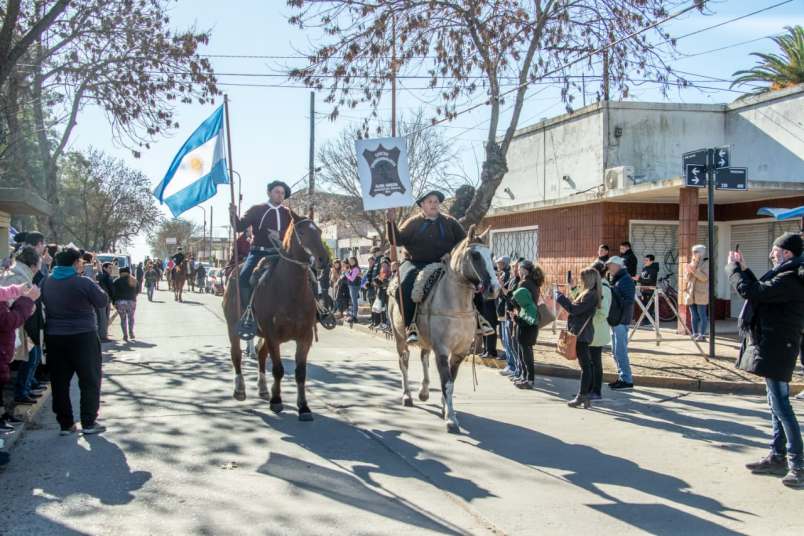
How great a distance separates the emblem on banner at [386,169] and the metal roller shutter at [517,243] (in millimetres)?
12389

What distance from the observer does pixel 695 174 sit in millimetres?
12734

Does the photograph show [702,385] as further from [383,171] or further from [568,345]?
[383,171]

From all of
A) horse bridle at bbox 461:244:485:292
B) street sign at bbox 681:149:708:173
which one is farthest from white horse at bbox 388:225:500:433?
street sign at bbox 681:149:708:173

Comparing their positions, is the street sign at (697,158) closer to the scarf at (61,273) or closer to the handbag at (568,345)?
the handbag at (568,345)

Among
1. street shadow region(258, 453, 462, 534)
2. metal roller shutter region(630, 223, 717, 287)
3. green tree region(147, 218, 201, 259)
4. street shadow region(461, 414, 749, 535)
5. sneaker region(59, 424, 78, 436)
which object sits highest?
green tree region(147, 218, 201, 259)

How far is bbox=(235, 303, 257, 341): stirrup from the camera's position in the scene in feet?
28.8

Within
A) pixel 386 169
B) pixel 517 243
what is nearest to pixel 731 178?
pixel 386 169

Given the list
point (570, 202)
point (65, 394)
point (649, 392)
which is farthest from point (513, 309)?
point (570, 202)

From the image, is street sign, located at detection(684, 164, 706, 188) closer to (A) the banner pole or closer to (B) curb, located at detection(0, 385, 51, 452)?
(A) the banner pole

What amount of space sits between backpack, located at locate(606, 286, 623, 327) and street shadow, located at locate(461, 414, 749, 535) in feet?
8.72

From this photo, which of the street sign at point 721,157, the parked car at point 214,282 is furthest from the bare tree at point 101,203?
the street sign at point 721,157

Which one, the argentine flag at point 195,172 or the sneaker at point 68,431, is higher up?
the argentine flag at point 195,172

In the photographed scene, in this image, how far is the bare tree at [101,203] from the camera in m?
51.0

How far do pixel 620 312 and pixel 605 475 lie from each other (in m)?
4.19
